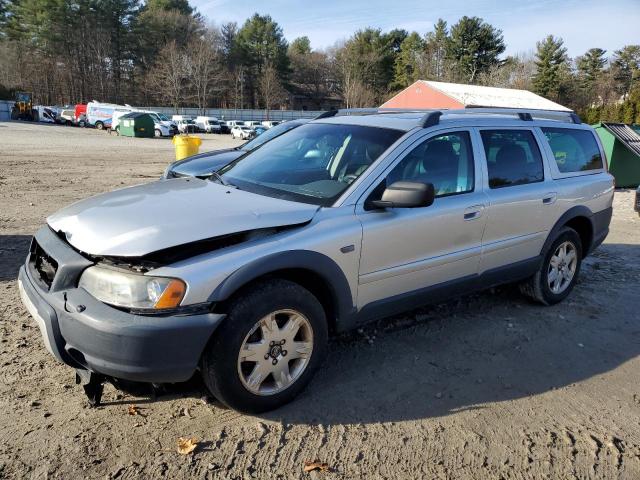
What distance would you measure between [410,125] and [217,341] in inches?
82.8

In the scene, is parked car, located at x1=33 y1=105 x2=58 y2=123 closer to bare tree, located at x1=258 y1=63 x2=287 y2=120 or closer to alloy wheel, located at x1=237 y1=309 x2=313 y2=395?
bare tree, located at x1=258 y1=63 x2=287 y2=120

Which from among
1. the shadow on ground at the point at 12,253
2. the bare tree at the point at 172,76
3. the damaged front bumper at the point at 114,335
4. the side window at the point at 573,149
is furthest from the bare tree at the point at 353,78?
the damaged front bumper at the point at 114,335

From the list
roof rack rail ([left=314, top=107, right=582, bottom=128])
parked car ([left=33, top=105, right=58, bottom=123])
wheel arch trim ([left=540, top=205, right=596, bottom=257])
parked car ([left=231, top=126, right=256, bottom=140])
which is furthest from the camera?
parked car ([left=33, top=105, right=58, bottom=123])

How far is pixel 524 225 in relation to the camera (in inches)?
174

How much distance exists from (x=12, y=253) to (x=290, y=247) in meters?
4.53

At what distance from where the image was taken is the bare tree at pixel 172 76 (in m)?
66.6

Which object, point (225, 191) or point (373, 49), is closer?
point (225, 191)

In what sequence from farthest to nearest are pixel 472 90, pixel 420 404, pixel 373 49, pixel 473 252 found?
pixel 373 49, pixel 472 90, pixel 473 252, pixel 420 404

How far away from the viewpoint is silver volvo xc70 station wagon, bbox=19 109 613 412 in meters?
2.65

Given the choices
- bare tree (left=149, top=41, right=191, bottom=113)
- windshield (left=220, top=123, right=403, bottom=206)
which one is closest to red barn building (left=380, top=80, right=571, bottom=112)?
windshield (left=220, top=123, right=403, bottom=206)

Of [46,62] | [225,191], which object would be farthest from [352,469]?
[46,62]

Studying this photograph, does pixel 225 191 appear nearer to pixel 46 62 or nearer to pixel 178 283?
pixel 178 283

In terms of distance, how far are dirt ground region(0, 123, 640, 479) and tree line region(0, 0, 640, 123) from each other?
6285 centimetres

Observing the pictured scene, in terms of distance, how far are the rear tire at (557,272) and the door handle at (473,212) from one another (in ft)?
3.92
